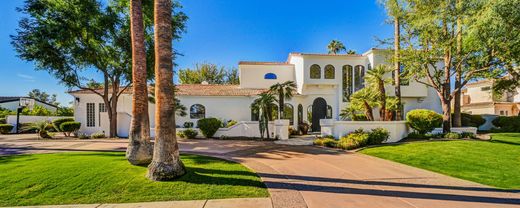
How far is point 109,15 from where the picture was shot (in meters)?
18.0

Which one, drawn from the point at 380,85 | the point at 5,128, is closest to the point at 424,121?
the point at 380,85

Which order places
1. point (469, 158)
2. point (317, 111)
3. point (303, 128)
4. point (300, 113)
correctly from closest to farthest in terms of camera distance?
point (469, 158), point (303, 128), point (300, 113), point (317, 111)

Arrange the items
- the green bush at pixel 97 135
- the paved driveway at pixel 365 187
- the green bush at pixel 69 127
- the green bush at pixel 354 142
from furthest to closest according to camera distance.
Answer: the green bush at pixel 69 127
the green bush at pixel 97 135
the green bush at pixel 354 142
the paved driveway at pixel 365 187

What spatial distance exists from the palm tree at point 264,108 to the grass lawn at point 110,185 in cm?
937

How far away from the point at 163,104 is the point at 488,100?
4389cm

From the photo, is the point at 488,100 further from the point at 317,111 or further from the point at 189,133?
the point at 189,133

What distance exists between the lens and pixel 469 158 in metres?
9.91

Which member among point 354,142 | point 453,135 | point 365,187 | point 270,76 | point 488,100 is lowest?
point 365,187

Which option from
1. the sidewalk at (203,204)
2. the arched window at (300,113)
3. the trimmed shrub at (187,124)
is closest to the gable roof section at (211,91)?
the trimmed shrub at (187,124)

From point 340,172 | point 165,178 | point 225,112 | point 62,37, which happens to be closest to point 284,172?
point 340,172

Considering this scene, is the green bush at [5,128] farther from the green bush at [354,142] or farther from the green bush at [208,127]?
the green bush at [354,142]

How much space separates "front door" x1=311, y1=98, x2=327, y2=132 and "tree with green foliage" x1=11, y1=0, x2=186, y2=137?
1343 cm

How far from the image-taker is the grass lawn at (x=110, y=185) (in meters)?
5.64

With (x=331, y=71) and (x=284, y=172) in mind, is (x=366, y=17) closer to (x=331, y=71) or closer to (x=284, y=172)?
(x=331, y=71)
